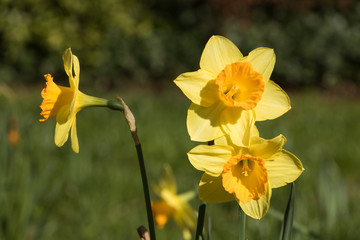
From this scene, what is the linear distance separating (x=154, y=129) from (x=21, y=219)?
224cm

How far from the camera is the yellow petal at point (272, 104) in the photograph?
31.3 inches

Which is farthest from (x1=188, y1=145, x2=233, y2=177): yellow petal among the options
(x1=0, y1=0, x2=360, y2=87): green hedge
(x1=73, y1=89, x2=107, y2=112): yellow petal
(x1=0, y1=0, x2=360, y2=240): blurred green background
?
(x1=0, y1=0, x2=360, y2=87): green hedge

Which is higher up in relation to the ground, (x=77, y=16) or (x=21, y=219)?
(x=77, y=16)

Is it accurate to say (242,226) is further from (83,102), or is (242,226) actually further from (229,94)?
(83,102)

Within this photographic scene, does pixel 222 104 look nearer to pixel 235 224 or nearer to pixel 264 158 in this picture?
pixel 264 158

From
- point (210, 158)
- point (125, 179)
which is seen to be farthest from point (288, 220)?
point (125, 179)

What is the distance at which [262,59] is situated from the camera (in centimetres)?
83

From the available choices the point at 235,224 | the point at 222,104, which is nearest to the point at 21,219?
the point at 235,224

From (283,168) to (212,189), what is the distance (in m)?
0.15

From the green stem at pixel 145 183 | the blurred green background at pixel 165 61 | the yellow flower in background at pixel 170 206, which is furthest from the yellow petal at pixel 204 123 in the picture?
the blurred green background at pixel 165 61

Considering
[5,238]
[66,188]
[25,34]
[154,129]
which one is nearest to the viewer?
[5,238]

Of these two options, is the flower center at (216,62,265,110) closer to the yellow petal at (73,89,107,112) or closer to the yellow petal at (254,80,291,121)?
the yellow petal at (254,80,291,121)

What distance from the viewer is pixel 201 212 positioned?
2.58 feet

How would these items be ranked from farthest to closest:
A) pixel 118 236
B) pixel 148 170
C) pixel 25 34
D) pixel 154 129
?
pixel 25 34, pixel 154 129, pixel 148 170, pixel 118 236
